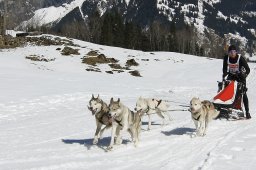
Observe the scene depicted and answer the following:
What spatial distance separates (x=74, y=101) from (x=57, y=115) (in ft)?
10.6

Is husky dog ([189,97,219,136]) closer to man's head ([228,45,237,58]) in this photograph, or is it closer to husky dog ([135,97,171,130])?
husky dog ([135,97,171,130])

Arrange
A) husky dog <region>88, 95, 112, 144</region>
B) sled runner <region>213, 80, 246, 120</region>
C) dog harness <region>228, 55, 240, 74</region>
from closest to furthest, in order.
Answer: husky dog <region>88, 95, 112, 144</region> < sled runner <region>213, 80, 246, 120</region> < dog harness <region>228, 55, 240, 74</region>

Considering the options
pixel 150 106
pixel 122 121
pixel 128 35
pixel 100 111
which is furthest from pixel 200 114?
pixel 128 35

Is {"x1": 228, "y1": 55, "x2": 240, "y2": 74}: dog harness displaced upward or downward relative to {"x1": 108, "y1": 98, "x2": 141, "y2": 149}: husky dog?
upward

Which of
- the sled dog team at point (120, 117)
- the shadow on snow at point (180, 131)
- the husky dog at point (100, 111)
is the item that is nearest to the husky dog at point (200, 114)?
the sled dog team at point (120, 117)

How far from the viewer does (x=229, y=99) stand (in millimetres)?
12195

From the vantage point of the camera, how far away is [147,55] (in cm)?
4944

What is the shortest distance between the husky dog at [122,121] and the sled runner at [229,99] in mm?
3656

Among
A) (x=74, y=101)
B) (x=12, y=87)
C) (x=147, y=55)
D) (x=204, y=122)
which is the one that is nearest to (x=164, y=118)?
(x=204, y=122)

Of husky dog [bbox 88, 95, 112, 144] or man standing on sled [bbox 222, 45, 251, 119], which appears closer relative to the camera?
husky dog [bbox 88, 95, 112, 144]

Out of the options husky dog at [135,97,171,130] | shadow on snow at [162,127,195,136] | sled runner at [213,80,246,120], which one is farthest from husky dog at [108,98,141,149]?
sled runner at [213,80,246,120]

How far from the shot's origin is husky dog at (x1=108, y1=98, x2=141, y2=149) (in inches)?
337

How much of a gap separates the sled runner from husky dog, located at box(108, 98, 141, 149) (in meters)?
3.66

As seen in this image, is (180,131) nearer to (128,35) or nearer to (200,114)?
(200,114)
